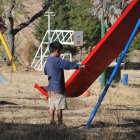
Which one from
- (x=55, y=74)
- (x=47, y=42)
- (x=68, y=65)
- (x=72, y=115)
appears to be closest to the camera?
(x=68, y=65)

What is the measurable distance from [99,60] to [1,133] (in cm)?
212

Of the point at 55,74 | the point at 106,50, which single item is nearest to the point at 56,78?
the point at 55,74

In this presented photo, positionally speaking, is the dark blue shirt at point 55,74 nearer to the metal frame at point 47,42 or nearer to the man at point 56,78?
the man at point 56,78

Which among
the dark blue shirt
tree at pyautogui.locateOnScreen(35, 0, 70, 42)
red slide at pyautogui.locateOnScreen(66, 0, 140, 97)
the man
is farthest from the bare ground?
tree at pyautogui.locateOnScreen(35, 0, 70, 42)

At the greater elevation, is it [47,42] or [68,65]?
[47,42]

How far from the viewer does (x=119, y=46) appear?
696 cm

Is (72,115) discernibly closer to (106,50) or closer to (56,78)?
(106,50)

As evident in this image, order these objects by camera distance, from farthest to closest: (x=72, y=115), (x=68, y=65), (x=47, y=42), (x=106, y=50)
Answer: (x=47, y=42)
(x=72, y=115)
(x=106, y=50)
(x=68, y=65)

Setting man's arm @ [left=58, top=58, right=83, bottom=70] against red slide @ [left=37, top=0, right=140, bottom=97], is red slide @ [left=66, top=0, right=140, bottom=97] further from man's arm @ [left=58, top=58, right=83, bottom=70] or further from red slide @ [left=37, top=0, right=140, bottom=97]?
man's arm @ [left=58, top=58, right=83, bottom=70]

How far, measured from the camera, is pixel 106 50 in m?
6.64

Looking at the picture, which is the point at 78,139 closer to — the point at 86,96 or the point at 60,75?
the point at 60,75

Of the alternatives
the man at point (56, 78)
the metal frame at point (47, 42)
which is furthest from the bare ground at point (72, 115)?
the metal frame at point (47, 42)

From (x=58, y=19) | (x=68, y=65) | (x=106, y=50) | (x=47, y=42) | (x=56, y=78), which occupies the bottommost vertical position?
(x=56, y=78)

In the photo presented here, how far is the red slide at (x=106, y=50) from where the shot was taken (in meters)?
6.25
